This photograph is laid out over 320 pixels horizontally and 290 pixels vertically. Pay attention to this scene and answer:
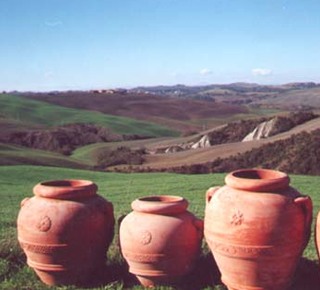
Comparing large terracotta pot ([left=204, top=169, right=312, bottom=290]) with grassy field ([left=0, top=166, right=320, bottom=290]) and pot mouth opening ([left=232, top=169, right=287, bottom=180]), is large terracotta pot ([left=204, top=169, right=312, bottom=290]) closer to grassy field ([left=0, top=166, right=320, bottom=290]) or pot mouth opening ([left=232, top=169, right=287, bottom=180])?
pot mouth opening ([left=232, top=169, right=287, bottom=180])

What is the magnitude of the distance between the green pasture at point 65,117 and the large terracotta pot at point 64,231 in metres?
55.9

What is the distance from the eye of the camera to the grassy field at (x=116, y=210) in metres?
7.30

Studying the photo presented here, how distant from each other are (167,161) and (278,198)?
2847 cm

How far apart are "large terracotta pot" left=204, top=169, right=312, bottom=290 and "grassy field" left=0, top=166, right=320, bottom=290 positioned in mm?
598

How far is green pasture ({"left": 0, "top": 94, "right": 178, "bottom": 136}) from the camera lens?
66.2 metres

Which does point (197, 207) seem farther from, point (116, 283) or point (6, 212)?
point (116, 283)

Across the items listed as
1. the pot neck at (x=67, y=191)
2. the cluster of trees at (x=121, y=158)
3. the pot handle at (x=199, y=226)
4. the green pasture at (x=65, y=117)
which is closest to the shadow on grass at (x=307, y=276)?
the pot handle at (x=199, y=226)

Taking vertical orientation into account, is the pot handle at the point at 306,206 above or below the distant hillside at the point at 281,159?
above

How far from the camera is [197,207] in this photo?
1381cm

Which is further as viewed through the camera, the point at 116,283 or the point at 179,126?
the point at 179,126

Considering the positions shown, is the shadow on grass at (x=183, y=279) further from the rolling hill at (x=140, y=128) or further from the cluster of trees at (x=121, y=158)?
the cluster of trees at (x=121, y=158)

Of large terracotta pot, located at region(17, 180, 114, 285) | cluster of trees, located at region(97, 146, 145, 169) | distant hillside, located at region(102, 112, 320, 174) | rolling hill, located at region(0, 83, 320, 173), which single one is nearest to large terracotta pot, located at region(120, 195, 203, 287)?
large terracotta pot, located at region(17, 180, 114, 285)

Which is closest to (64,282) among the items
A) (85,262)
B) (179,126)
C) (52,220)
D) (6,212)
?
(85,262)

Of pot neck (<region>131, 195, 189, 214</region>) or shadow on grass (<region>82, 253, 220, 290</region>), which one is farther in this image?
shadow on grass (<region>82, 253, 220, 290</region>)
